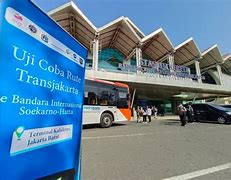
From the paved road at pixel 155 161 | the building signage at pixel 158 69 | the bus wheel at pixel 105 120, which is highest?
the building signage at pixel 158 69

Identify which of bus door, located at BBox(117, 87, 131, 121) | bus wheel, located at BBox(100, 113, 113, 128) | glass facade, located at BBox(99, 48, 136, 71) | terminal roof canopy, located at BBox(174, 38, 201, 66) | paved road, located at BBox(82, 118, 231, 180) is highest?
terminal roof canopy, located at BBox(174, 38, 201, 66)

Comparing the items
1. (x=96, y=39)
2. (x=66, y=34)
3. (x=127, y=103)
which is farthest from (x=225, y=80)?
(x=66, y=34)

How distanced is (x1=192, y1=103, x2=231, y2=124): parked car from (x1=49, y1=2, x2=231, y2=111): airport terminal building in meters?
7.84

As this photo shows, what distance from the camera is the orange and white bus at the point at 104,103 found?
1069cm

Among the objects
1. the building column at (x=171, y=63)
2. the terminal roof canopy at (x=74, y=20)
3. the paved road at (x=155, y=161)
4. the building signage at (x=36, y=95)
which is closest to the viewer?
the building signage at (x=36, y=95)

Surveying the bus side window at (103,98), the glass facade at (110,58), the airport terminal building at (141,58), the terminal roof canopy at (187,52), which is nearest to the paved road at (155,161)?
the bus side window at (103,98)

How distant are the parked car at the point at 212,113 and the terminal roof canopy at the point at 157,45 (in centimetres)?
1425

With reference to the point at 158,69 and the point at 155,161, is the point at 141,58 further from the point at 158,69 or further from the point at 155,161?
the point at 155,161

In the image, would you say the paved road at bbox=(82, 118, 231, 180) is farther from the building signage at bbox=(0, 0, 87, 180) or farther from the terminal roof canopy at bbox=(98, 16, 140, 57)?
the terminal roof canopy at bbox=(98, 16, 140, 57)

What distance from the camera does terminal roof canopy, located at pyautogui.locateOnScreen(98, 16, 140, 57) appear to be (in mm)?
24547

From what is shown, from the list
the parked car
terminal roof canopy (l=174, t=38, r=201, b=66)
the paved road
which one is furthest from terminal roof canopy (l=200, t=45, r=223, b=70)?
the paved road

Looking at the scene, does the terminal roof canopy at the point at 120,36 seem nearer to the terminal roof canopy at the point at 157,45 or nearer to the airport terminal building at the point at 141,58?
the airport terminal building at the point at 141,58

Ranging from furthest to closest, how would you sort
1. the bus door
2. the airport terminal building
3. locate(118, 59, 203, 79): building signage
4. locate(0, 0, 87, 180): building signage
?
locate(118, 59, 203, 79): building signage → the airport terminal building → the bus door → locate(0, 0, 87, 180): building signage

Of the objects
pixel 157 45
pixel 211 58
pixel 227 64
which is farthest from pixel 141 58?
pixel 227 64
